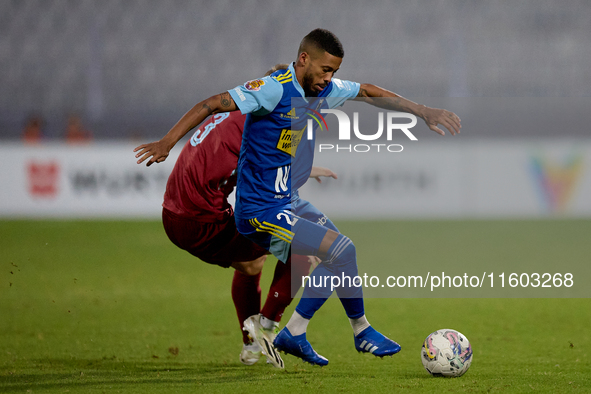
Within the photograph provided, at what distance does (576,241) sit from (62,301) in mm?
8022

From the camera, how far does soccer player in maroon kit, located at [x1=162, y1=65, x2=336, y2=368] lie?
473 cm

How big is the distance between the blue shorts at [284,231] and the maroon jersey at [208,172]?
541mm

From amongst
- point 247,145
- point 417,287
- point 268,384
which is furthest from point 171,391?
point 417,287

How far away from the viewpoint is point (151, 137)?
14422 mm

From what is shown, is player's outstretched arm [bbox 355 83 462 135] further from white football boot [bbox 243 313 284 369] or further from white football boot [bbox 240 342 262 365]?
white football boot [bbox 240 342 262 365]

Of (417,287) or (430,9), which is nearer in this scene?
(417,287)

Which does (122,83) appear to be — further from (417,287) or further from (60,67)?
(417,287)

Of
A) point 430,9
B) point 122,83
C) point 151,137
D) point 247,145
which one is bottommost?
point 247,145

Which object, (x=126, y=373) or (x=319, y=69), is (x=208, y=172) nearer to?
(x=319, y=69)

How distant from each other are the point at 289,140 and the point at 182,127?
0.83 metres

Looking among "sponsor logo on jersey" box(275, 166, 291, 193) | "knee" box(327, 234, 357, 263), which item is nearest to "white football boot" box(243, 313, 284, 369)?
"knee" box(327, 234, 357, 263)

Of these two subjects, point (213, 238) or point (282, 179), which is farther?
point (213, 238)

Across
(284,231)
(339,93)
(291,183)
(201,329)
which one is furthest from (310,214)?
(201,329)

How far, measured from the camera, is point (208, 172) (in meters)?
4.71
